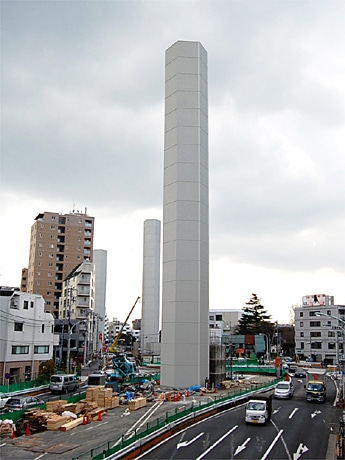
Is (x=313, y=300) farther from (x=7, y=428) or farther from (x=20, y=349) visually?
(x=7, y=428)

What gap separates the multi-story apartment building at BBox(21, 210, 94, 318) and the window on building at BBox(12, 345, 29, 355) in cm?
5343

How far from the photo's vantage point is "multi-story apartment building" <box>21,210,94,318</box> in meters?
114

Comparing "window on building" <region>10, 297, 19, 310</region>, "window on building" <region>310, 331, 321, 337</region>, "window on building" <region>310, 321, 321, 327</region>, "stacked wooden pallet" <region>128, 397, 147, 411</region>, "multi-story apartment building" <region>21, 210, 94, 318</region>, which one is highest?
"multi-story apartment building" <region>21, 210, 94, 318</region>

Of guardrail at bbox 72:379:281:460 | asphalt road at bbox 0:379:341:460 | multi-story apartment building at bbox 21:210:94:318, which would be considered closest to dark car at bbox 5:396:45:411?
asphalt road at bbox 0:379:341:460

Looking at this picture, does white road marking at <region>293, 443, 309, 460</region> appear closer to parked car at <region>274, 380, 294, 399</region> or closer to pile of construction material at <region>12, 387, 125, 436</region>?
pile of construction material at <region>12, 387, 125, 436</region>

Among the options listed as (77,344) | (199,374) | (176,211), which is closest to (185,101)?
(176,211)

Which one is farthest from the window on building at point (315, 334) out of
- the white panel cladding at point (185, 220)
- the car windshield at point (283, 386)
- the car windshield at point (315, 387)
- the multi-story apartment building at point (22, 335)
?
the multi-story apartment building at point (22, 335)

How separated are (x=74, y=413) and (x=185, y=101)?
39.6m

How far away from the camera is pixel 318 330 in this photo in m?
107

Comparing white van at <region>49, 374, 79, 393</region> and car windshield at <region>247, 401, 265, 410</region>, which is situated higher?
car windshield at <region>247, 401, 265, 410</region>

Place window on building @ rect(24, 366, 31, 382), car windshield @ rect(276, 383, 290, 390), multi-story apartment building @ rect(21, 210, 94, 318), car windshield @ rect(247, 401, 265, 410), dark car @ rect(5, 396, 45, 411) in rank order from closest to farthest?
1. car windshield @ rect(247, 401, 265, 410)
2. dark car @ rect(5, 396, 45, 411)
3. car windshield @ rect(276, 383, 290, 390)
4. window on building @ rect(24, 366, 31, 382)
5. multi-story apartment building @ rect(21, 210, 94, 318)

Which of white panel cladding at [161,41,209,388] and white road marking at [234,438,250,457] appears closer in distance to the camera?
white road marking at [234,438,250,457]

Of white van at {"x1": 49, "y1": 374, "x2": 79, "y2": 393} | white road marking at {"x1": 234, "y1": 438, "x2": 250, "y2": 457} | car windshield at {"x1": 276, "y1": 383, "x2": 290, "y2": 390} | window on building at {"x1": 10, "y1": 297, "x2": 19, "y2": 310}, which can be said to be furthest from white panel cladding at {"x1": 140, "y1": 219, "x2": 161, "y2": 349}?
white road marking at {"x1": 234, "y1": 438, "x2": 250, "y2": 457}

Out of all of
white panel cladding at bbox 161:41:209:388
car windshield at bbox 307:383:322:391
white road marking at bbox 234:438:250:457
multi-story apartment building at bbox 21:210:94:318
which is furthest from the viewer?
multi-story apartment building at bbox 21:210:94:318
